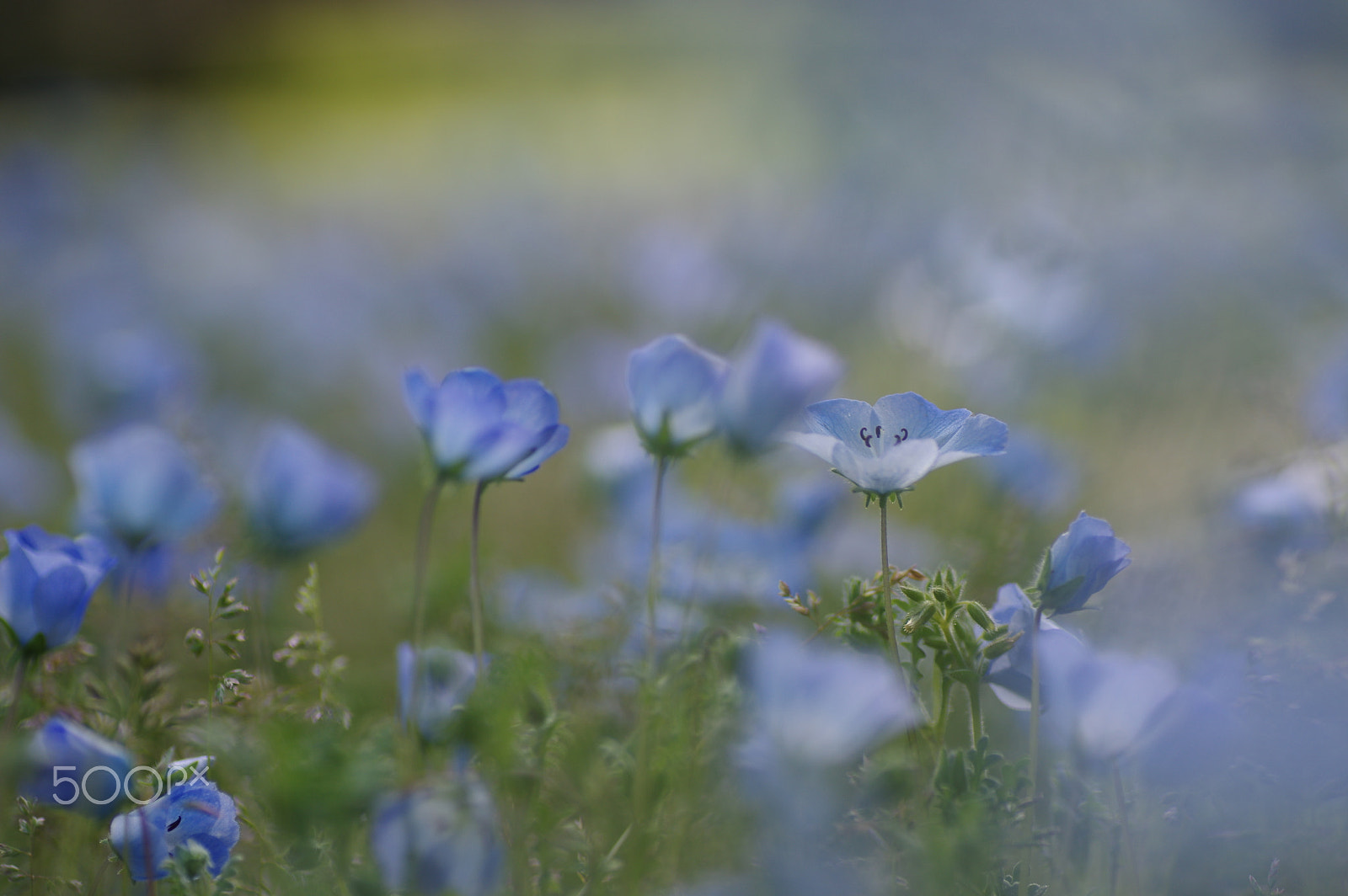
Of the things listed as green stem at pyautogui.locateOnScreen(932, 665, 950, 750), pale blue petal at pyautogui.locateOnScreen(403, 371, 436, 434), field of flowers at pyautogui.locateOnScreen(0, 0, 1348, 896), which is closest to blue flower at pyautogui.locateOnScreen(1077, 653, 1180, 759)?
field of flowers at pyautogui.locateOnScreen(0, 0, 1348, 896)

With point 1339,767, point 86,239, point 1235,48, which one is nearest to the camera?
point 1339,767

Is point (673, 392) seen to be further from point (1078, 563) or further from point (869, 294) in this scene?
point (869, 294)

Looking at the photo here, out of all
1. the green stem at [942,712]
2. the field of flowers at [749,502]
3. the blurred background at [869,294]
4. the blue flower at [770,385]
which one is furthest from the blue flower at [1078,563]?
the blurred background at [869,294]

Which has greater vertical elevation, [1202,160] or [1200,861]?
[1202,160]

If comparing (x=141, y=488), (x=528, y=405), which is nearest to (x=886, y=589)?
(x=528, y=405)

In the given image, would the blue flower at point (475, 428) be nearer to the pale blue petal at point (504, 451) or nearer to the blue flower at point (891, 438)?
the pale blue petal at point (504, 451)

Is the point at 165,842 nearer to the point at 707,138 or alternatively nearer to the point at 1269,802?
the point at 1269,802

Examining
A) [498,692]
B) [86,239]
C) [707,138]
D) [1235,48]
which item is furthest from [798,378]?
[707,138]

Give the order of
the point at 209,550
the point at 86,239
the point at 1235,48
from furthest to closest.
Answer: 1. the point at 86,239
2. the point at 1235,48
3. the point at 209,550
